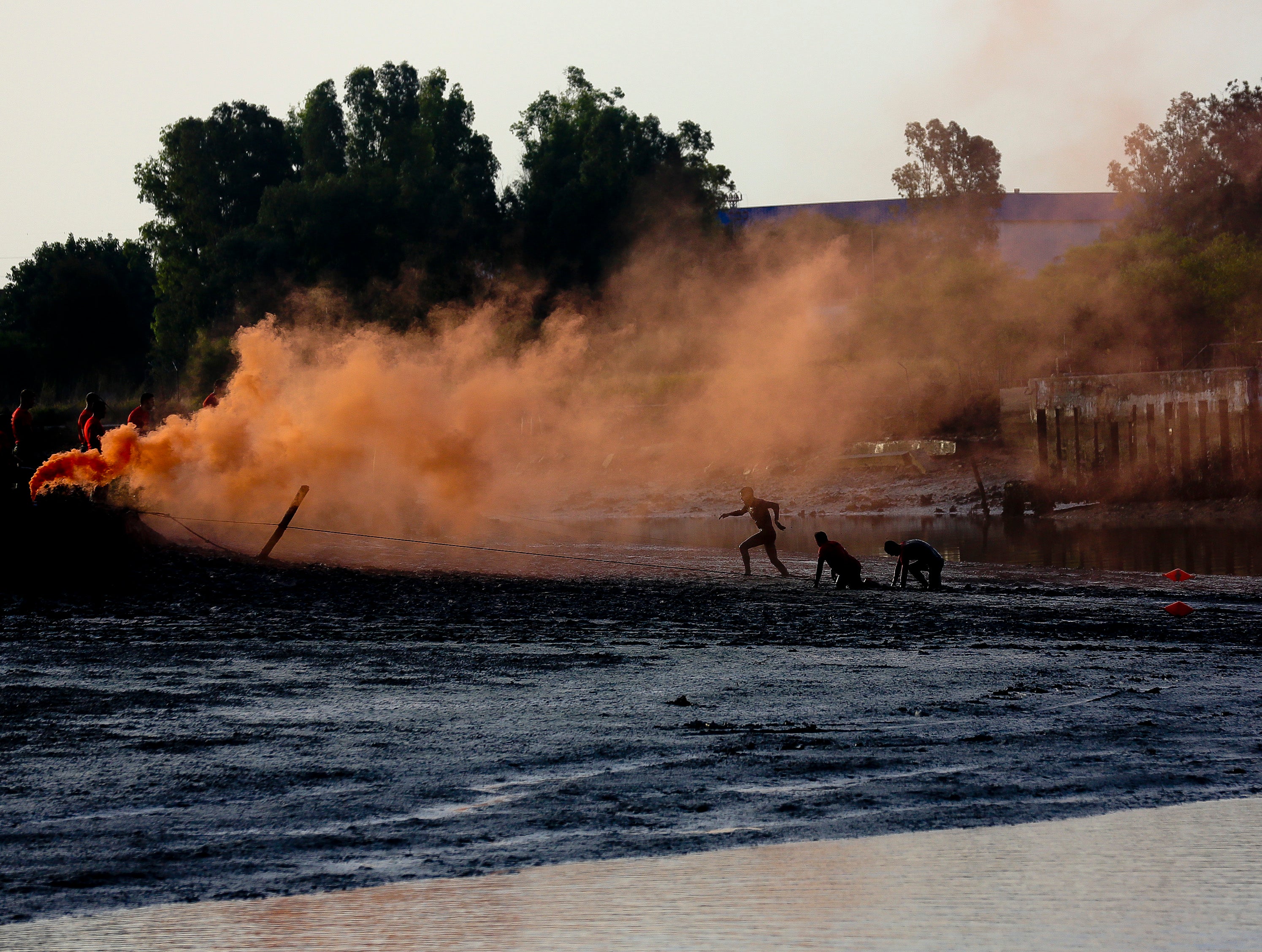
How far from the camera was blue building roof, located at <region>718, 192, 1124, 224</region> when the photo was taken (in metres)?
106

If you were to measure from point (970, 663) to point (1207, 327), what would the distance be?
2440 inches

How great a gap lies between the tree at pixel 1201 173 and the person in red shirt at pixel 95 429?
71.1 metres

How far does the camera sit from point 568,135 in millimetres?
78375

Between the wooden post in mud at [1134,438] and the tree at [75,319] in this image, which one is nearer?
the wooden post in mud at [1134,438]

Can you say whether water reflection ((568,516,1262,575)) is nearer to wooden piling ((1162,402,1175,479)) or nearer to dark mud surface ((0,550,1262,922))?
wooden piling ((1162,402,1175,479))

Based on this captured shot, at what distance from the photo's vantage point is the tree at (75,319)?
84625 millimetres

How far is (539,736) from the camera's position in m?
10.5

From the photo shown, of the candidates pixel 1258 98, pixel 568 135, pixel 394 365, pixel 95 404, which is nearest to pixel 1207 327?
pixel 1258 98

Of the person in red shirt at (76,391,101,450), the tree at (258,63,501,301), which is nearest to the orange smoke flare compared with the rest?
the person in red shirt at (76,391,101,450)

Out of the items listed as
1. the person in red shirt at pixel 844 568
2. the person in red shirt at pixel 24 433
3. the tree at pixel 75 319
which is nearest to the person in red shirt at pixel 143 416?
the person in red shirt at pixel 24 433

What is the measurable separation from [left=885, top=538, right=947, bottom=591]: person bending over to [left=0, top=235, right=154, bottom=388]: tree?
237 feet

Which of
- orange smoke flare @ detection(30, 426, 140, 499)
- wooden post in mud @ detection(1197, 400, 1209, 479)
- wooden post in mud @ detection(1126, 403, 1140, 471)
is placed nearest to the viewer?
orange smoke flare @ detection(30, 426, 140, 499)

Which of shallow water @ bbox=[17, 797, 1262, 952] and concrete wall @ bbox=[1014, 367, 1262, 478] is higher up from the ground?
concrete wall @ bbox=[1014, 367, 1262, 478]

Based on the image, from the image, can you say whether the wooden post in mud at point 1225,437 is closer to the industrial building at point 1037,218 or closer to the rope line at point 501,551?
the rope line at point 501,551
